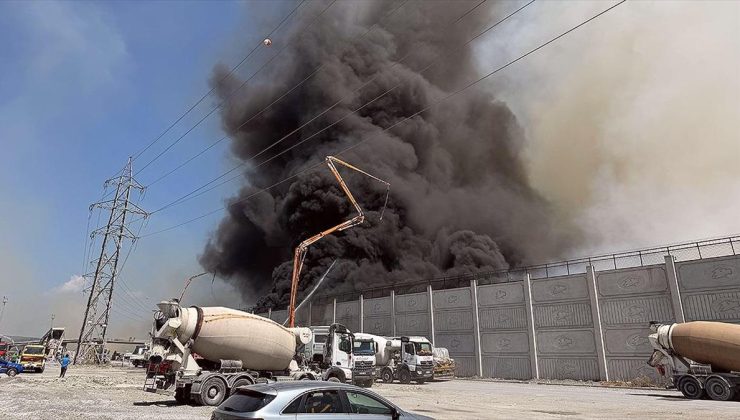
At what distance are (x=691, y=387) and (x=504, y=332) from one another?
1435 centimetres

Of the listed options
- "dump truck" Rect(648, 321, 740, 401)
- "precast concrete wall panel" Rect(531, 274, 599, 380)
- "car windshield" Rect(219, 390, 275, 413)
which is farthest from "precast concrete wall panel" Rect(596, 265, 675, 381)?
"car windshield" Rect(219, 390, 275, 413)

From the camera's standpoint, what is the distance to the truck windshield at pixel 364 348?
2652cm

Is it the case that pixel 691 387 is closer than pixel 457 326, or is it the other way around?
pixel 691 387

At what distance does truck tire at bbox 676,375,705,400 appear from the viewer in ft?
64.8

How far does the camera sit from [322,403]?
272 inches

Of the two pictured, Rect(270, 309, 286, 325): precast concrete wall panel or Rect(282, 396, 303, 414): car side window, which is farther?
Rect(270, 309, 286, 325): precast concrete wall panel

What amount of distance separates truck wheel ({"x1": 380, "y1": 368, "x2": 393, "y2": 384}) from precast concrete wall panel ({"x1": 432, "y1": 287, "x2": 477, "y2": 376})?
7063 millimetres

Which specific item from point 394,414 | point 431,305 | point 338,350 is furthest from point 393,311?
point 394,414

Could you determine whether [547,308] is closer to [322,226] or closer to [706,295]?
[706,295]

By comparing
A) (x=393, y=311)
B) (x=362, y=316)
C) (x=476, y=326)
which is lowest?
(x=476, y=326)

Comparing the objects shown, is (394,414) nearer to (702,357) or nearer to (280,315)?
(702,357)

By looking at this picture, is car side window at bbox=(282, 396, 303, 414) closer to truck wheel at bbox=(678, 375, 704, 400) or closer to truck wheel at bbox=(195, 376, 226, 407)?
truck wheel at bbox=(195, 376, 226, 407)

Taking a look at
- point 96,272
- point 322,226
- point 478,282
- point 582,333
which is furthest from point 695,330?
point 96,272

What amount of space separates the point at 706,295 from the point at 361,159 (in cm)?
4482
